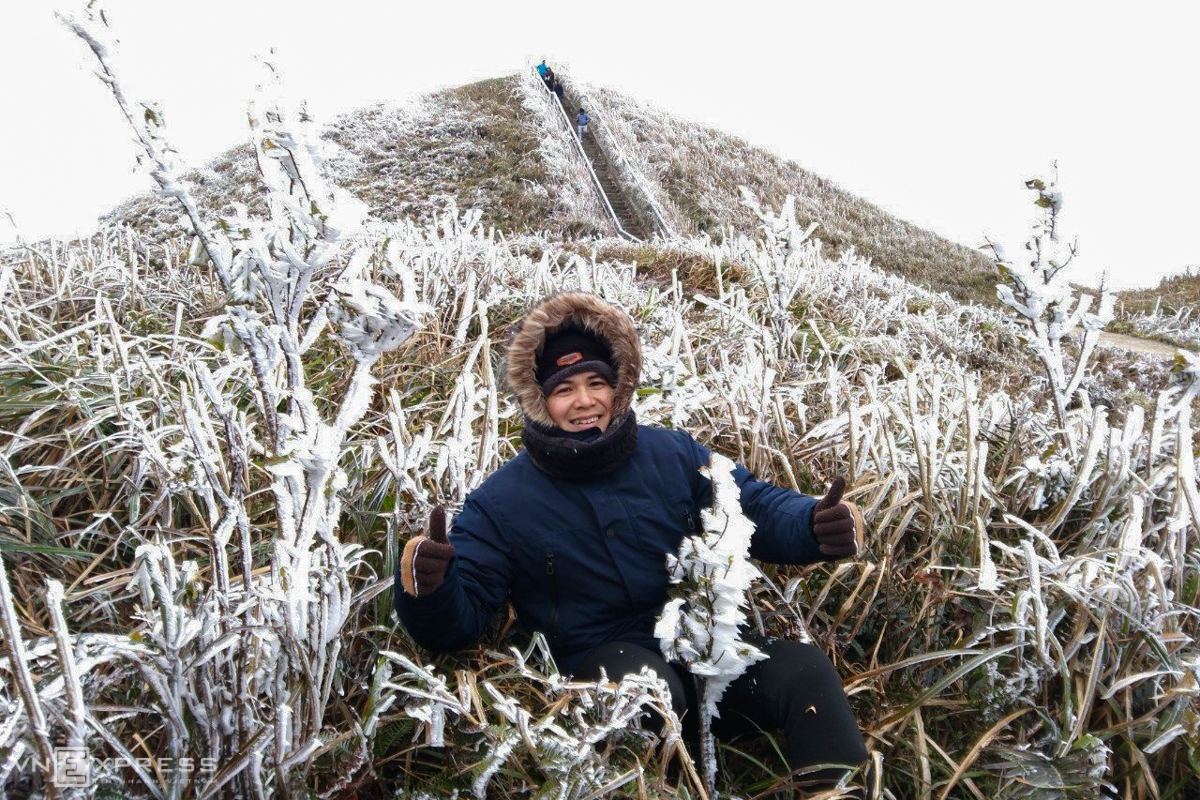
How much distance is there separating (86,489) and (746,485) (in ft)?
6.73

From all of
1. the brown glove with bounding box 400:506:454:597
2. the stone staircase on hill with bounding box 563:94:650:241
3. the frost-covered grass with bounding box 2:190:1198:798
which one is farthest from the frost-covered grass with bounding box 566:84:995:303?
the brown glove with bounding box 400:506:454:597

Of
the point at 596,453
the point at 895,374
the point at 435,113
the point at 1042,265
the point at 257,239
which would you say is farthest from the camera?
the point at 435,113

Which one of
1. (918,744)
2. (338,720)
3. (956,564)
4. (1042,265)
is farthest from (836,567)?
(338,720)

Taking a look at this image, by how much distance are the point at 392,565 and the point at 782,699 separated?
3.50 ft

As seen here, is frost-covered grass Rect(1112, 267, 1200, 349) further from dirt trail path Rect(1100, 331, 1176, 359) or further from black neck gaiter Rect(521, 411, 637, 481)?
black neck gaiter Rect(521, 411, 637, 481)

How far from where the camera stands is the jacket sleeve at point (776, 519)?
5.91 feet

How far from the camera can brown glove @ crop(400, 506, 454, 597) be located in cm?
152

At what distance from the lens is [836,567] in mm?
2096

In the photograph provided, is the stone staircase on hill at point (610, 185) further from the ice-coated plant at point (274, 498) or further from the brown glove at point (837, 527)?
the ice-coated plant at point (274, 498)

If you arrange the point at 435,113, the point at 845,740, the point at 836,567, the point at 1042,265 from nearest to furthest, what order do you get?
the point at 845,740, the point at 836,567, the point at 1042,265, the point at 435,113

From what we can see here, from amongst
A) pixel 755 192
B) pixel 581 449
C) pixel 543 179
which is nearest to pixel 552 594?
pixel 581 449

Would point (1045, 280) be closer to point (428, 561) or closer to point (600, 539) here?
point (600, 539)

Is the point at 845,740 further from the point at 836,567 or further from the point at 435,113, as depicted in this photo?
the point at 435,113

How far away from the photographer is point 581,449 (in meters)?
1.91
